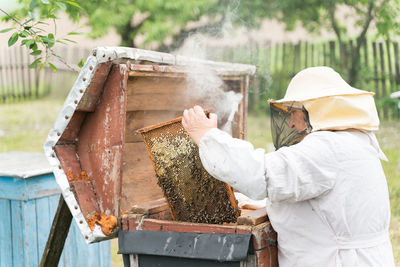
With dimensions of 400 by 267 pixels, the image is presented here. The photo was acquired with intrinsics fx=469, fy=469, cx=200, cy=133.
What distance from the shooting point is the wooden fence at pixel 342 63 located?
9922mm

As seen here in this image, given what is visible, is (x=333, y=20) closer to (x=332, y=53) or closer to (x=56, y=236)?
(x=332, y=53)

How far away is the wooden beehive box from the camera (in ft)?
6.92

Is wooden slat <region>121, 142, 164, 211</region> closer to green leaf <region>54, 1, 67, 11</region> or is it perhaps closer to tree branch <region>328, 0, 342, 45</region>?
green leaf <region>54, 1, 67, 11</region>

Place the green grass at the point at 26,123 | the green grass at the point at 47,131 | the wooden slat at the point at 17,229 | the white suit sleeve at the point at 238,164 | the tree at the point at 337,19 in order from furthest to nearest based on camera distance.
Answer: the green grass at the point at 26,123
the tree at the point at 337,19
the green grass at the point at 47,131
the wooden slat at the point at 17,229
the white suit sleeve at the point at 238,164

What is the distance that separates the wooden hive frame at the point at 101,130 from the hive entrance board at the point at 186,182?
19 centimetres

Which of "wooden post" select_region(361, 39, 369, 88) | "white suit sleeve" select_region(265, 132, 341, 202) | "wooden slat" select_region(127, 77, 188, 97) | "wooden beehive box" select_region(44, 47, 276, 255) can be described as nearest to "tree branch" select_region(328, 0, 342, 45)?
"wooden post" select_region(361, 39, 369, 88)

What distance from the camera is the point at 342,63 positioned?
34.6 feet

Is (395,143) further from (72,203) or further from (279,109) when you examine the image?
(72,203)

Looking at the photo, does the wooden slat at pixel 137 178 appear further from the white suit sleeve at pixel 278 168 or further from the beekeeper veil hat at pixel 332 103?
the beekeeper veil hat at pixel 332 103

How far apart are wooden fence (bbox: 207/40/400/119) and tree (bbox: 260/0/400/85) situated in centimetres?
16

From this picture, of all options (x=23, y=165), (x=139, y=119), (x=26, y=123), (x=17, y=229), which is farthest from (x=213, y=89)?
(x=26, y=123)

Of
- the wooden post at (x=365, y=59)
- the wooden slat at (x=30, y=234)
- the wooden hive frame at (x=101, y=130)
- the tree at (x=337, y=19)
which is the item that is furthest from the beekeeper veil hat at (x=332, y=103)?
the wooden post at (x=365, y=59)

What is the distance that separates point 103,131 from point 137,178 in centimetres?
50

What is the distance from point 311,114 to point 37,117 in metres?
11.7
